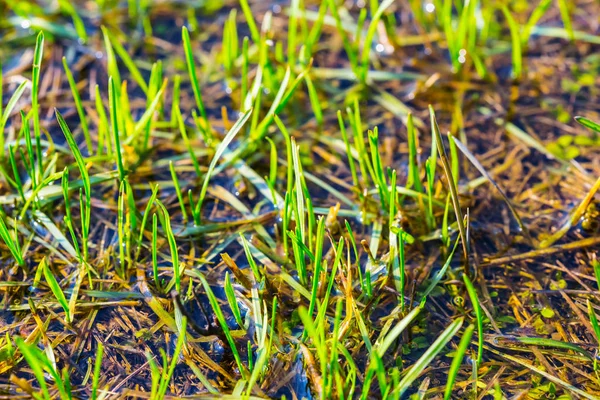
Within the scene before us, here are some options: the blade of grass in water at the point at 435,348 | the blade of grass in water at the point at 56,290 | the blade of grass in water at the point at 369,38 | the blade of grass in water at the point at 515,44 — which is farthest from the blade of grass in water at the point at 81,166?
the blade of grass in water at the point at 515,44

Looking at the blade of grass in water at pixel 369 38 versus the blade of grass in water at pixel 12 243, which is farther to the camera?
the blade of grass in water at pixel 369 38

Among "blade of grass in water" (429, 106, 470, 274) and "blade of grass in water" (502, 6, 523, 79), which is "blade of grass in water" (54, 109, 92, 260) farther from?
"blade of grass in water" (502, 6, 523, 79)

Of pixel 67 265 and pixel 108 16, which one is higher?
pixel 108 16

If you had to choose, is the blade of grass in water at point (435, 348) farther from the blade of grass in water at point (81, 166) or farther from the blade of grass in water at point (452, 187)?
the blade of grass in water at point (81, 166)

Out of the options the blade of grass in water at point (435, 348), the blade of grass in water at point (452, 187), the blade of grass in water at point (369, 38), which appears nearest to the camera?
the blade of grass in water at point (435, 348)

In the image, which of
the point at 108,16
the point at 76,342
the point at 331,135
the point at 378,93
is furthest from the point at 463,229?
the point at 108,16

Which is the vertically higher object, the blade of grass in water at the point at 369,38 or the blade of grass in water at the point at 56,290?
the blade of grass in water at the point at 369,38

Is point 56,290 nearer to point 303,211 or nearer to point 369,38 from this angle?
point 303,211

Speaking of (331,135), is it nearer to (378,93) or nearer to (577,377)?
(378,93)
